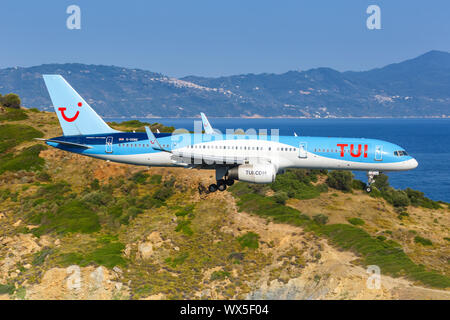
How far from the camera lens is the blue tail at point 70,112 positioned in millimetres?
44469

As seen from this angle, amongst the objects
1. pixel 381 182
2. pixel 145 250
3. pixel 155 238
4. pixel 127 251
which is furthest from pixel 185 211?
pixel 381 182

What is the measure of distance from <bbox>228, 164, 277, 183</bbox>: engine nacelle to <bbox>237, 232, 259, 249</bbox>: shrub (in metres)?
7.11

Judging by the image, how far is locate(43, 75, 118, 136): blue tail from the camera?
4447 cm

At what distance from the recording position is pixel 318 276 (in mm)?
36438

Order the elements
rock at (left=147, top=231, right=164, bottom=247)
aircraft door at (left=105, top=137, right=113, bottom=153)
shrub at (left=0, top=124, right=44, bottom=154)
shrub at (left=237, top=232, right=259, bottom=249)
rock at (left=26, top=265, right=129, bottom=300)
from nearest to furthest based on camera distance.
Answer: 1. rock at (left=26, top=265, right=129, bottom=300)
2. shrub at (left=237, top=232, right=259, bottom=249)
3. rock at (left=147, top=231, right=164, bottom=247)
4. aircraft door at (left=105, top=137, right=113, bottom=153)
5. shrub at (left=0, top=124, right=44, bottom=154)

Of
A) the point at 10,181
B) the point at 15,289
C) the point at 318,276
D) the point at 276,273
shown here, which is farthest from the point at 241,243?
the point at 10,181

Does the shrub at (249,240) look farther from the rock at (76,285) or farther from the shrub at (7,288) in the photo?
the shrub at (7,288)

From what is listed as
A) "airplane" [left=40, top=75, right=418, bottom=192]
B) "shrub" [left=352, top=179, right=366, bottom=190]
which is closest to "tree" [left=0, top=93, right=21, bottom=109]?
"airplane" [left=40, top=75, right=418, bottom=192]

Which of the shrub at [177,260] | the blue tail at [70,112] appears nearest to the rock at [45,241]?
the blue tail at [70,112]

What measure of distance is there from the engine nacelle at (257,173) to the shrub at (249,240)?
711 cm

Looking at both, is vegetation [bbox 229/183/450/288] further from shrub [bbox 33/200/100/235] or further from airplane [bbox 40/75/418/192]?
shrub [bbox 33/200/100/235]

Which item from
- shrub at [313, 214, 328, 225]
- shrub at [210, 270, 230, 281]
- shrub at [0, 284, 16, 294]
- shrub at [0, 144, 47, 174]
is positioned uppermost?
shrub at [0, 144, 47, 174]

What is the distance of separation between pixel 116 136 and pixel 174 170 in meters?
15.8

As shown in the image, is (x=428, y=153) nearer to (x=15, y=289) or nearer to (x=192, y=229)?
(x=192, y=229)
